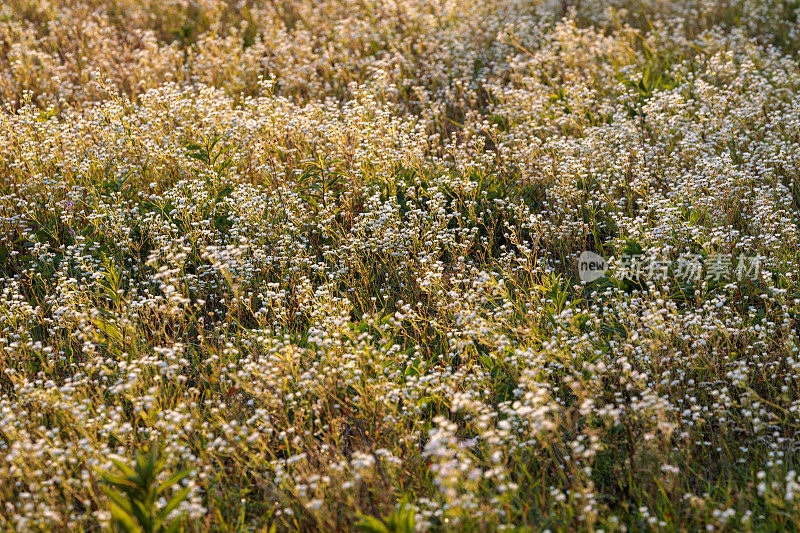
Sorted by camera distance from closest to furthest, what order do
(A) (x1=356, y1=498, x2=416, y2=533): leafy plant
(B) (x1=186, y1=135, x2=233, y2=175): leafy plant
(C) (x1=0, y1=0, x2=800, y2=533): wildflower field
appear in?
1. (A) (x1=356, y1=498, x2=416, y2=533): leafy plant
2. (C) (x1=0, y1=0, x2=800, y2=533): wildflower field
3. (B) (x1=186, y1=135, x2=233, y2=175): leafy plant

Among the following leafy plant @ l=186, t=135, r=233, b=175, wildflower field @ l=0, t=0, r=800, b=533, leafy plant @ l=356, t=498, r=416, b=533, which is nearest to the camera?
leafy plant @ l=356, t=498, r=416, b=533

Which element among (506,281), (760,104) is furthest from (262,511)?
(760,104)

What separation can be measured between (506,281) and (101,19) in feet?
27.5

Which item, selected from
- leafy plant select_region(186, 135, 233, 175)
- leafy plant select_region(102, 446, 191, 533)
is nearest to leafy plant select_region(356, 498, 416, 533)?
leafy plant select_region(102, 446, 191, 533)

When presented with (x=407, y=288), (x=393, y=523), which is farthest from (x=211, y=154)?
(x=393, y=523)

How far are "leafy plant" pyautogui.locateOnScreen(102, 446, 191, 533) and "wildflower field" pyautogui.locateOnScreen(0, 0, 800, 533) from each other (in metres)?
0.02

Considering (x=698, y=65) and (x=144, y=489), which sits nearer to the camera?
(x=144, y=489)

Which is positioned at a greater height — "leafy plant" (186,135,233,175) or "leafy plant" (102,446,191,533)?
"leafy plant" (186,135,233,175)

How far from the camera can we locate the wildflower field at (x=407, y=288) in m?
3.81

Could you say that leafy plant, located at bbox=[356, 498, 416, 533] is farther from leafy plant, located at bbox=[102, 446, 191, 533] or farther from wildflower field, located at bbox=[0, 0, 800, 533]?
leafy plant, located at bbox=[102, 446, 191, 533]

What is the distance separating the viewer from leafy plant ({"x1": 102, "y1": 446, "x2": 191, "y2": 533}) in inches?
134

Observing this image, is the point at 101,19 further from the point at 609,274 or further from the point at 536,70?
the point at 609,274

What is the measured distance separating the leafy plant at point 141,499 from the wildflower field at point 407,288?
2cm

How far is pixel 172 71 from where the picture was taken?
960 centimetres
